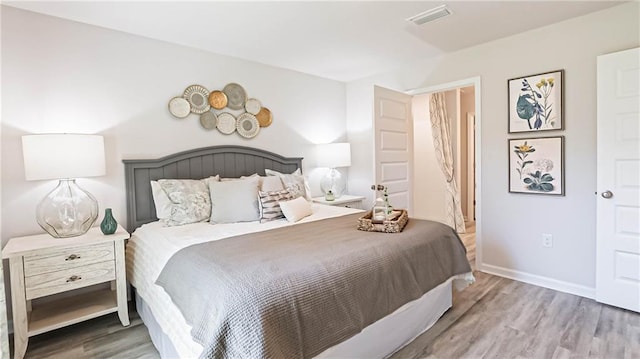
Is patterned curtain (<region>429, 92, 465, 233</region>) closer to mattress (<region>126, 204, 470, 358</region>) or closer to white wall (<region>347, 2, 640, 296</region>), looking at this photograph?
white wall (<region>347, 2, 640, 296</region>)

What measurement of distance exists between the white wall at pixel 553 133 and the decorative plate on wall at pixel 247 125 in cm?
213

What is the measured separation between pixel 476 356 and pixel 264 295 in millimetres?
1475

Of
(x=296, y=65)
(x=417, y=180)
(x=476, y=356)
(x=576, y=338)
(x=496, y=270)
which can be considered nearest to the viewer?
(x=476, y=356)

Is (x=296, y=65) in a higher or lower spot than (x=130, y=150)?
higher

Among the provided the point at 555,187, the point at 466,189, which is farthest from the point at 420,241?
the point at 466,189

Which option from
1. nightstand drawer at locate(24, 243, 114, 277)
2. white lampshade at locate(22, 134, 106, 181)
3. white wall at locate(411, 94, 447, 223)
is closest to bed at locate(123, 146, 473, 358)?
nightstand drawer at locate(24, 243, 114, 277)

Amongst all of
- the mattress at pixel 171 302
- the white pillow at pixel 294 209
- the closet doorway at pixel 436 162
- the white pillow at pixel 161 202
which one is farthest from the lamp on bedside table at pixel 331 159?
the white pillow at pixel 161 202

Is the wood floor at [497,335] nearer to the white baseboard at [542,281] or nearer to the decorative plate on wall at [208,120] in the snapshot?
the white baseboard at [542,281]

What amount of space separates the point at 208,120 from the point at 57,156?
54.1 inches

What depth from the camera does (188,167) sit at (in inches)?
125

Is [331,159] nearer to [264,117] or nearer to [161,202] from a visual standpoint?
[264,117]

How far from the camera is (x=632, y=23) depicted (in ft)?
8.33

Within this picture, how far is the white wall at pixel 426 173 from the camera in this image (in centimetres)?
532

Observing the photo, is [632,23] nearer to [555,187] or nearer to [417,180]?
[555,187]
